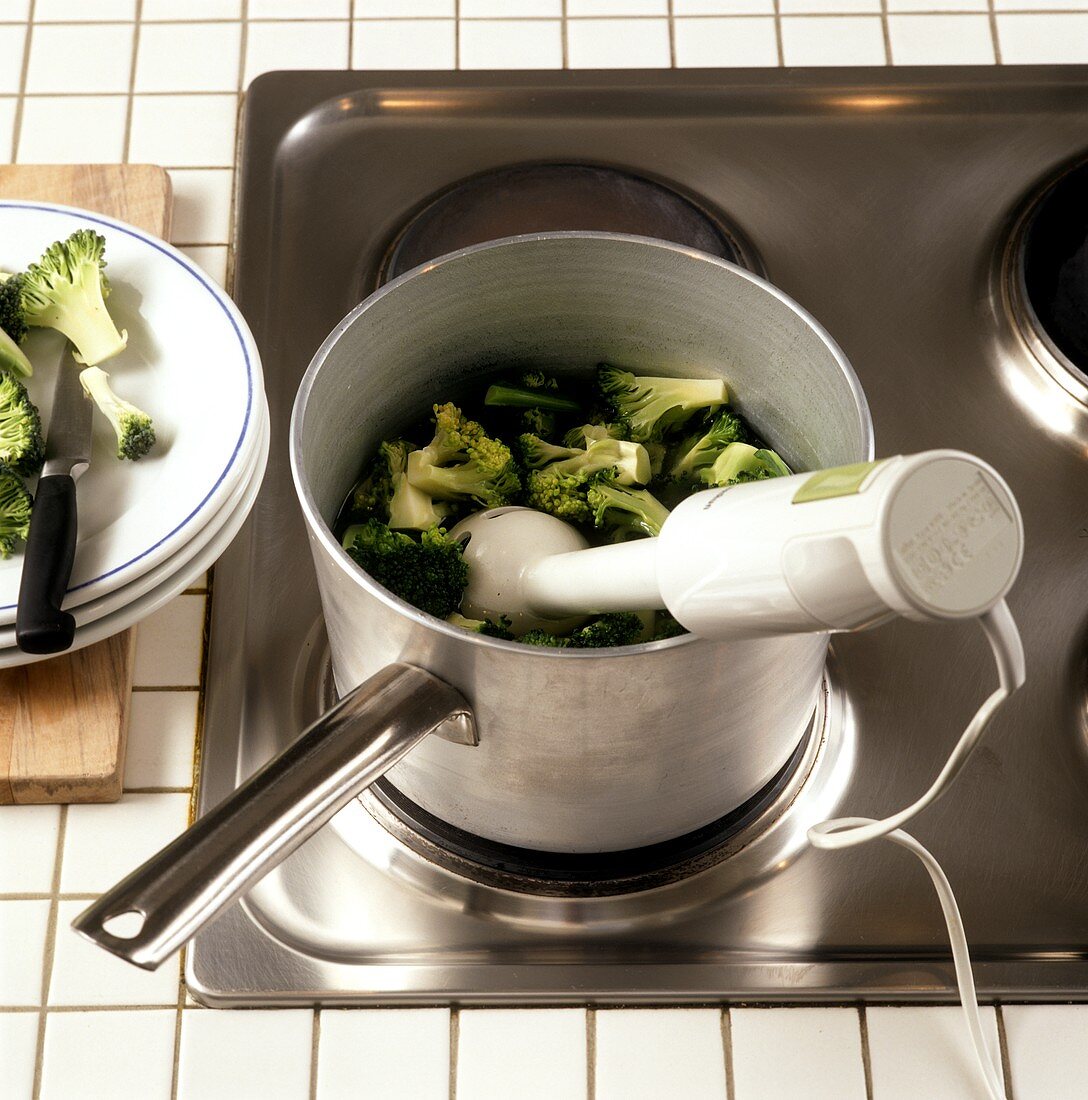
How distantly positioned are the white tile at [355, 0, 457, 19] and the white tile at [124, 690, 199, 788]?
574 millimetres

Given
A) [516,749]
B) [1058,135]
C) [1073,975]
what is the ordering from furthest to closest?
[1058,135]
[1073,975]
[516,749]

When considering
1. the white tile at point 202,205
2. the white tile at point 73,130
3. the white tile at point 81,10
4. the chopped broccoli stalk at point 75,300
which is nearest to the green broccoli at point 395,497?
the chopped broccoli stalk at point 75,300

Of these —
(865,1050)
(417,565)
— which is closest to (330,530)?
(417,565)

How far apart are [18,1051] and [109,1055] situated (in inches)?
1.8

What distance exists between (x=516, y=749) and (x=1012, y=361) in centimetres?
48

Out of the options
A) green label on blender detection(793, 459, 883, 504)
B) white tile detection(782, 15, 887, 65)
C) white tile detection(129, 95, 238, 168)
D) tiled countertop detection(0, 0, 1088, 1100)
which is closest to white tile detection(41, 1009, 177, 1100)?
tiled countertop detection(0, 0, 1088, 1100)

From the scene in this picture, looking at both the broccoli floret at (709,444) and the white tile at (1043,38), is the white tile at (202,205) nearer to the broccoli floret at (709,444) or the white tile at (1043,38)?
the broccoli floret at (709,444)

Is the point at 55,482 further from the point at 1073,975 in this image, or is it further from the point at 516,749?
the point at 1073,975

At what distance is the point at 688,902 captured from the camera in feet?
2.14

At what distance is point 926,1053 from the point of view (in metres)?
0.63

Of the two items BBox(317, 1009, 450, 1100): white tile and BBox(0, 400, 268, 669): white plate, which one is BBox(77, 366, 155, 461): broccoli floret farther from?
BBox(317, 1009, 450, 1100): white tile

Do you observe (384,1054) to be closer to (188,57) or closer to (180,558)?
(180,558)

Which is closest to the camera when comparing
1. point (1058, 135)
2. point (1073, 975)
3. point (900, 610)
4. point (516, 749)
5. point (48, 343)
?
point (900, 610)

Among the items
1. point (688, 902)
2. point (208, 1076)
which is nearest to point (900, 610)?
point (688, 902)
